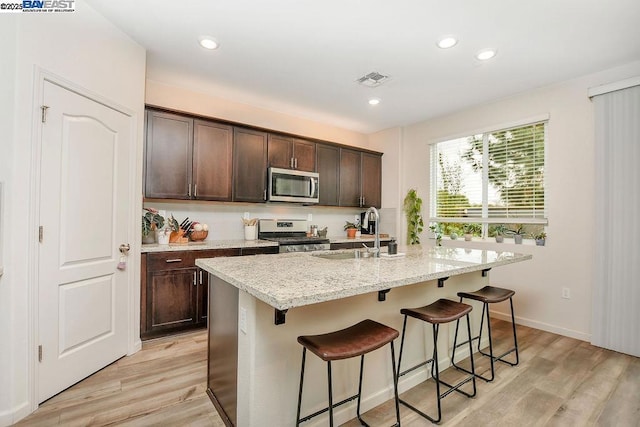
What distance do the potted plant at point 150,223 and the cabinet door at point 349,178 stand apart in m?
2.56

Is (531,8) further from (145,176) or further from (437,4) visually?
(145,176)

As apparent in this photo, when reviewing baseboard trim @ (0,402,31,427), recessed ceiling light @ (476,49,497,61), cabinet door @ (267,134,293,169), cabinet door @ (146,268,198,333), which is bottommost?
baseboard trim @ (0,402,31,427)

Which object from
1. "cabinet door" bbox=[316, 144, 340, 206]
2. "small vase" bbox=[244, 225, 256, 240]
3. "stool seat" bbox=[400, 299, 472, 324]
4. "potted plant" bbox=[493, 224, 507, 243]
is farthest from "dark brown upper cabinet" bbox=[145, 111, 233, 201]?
"potted plant" bbox=[493, 224, 507, 243]

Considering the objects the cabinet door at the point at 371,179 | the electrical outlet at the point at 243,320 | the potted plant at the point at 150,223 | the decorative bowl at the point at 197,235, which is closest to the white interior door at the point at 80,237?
the potted plant at the point at 150,223

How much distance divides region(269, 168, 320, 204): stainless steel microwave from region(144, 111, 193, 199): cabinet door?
1.02 m

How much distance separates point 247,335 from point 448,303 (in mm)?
1419

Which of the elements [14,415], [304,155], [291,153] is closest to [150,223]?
[14,415]

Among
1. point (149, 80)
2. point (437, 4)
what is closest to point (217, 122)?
point (149, 80)

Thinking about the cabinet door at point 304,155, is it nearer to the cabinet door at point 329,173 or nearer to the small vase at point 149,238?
the cabinet door at point 329,173

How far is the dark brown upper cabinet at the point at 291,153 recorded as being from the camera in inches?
155

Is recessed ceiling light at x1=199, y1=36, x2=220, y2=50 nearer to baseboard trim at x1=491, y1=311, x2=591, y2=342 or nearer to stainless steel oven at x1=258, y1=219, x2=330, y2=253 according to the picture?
stainless steel oven at x1=258, y1=219, x2=330, y2=253

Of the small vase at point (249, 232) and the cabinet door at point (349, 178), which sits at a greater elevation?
the cabinet door at point (349, 178)

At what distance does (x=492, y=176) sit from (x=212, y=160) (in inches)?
135

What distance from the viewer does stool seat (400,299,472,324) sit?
5.90 ft
